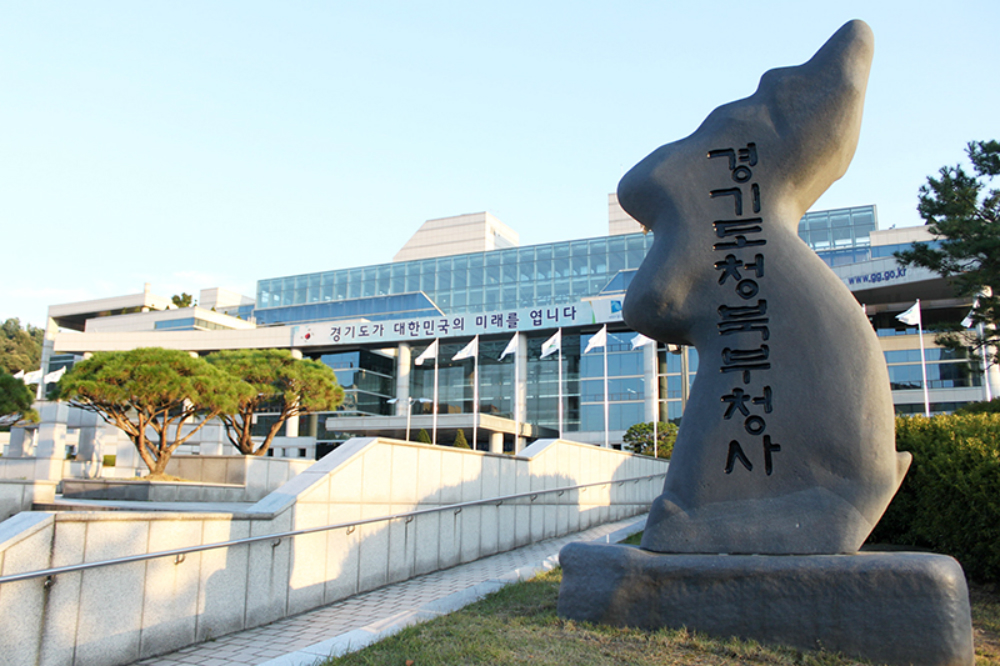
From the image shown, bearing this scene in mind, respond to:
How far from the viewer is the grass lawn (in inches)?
197

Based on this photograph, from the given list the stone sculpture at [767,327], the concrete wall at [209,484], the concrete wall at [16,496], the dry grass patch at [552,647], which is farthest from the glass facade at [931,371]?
the concrete wall at [16,496]

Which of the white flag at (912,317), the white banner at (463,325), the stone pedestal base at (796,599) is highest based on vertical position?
the white banner at (463,325)

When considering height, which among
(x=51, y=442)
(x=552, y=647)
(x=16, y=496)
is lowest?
(x=552, y=647)

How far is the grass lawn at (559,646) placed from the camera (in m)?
5.02

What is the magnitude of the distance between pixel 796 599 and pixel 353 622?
4108 millimetres

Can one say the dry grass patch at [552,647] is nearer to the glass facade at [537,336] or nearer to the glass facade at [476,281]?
the glass facade at [537,336]

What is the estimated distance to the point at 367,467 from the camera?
9.38m

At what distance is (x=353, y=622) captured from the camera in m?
7.20

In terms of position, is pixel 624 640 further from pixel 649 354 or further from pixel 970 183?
pixel 649 354

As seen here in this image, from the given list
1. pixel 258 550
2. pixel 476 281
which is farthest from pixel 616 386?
pixel 258 550

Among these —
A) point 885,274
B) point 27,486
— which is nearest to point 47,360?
point 27,486

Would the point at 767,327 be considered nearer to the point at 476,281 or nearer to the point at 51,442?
the point at 51,442

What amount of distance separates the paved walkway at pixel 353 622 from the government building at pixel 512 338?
22.5 meters

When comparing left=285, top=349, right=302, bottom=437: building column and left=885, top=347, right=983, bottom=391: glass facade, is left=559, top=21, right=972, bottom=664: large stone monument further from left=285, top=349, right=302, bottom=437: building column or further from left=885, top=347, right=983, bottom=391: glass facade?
left=285, top=349, right=302, bottom=437: building column
